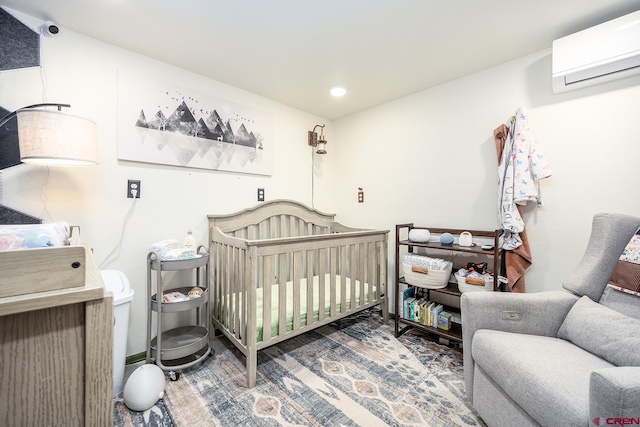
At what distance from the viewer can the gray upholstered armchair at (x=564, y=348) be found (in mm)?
820

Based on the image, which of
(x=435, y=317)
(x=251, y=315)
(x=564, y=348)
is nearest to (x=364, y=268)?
(x=435, y=317)

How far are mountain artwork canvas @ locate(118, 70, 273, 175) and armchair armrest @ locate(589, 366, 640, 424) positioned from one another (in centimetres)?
245

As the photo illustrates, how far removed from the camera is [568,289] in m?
1.49

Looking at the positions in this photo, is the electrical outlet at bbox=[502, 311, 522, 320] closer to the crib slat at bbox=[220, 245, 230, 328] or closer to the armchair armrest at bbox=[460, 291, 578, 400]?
the armchair armrest at bbox=[460, 291, 578, 400]

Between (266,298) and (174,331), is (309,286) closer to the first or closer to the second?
(266,298)

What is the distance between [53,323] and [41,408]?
0.66ft

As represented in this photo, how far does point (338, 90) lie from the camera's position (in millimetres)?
2441

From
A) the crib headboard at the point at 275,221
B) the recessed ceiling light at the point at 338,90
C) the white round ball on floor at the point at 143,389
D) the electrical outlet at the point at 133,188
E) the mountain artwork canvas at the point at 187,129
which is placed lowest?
the white round ball on floor at the point at 143,389

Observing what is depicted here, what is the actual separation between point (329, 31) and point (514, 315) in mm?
1955

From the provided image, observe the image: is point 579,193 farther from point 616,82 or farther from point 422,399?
point 422,399

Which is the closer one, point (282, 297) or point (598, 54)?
point (598, 54)

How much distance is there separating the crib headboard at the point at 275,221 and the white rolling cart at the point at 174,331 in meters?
0.33

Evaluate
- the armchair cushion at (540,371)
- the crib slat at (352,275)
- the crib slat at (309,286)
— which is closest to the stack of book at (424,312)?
the crib slat at (352,275)

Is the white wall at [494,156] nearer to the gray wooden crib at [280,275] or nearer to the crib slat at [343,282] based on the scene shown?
the gray wooden crib at [280,275]
